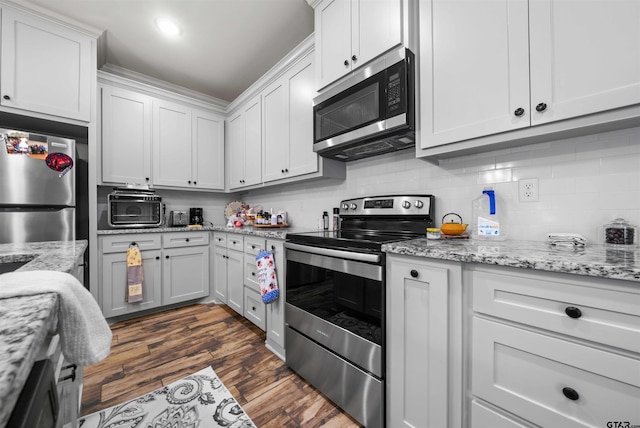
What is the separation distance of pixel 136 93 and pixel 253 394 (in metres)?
3.16

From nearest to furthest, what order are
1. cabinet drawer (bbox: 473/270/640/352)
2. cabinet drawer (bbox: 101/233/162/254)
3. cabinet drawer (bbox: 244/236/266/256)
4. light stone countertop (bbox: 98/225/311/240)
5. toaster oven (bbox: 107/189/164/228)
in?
cabinet drawer (bbox: 473/270/640/352) → light stone countertop (bbox: 98/225/311/240) → cabinet drawer (bbox: 244/236/266/256) → cabinet drawer (bbox: 101/233/162/254) → toaster oven (bbox: 107/189/164/228)

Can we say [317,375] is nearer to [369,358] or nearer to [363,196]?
[369,358]

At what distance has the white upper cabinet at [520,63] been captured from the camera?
0.95 metres

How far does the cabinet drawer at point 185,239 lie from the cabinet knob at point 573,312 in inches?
125

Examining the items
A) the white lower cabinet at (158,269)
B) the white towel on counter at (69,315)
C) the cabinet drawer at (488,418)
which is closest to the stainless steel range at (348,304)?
the cabinet drawer at (488,418)

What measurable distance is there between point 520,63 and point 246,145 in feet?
8.55

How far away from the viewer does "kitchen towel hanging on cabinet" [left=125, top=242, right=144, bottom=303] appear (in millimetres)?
2623

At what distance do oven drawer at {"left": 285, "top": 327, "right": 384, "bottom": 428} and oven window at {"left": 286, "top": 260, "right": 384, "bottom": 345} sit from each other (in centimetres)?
20

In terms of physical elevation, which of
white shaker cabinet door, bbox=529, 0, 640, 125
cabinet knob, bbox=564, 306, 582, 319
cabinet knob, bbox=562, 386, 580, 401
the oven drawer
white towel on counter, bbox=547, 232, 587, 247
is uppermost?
white shaker cabinet door, bbox=529, 0, 640, 125

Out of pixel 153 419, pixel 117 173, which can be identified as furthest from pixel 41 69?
pixel 153 419

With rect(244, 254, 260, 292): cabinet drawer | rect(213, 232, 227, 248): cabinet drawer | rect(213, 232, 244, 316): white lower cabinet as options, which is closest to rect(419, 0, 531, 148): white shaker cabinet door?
rect(244, 254, 260, 292): cabinet drawer

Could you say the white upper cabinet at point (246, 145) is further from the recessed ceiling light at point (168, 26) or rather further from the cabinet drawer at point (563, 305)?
the cabinet drawer at point (563, 305)

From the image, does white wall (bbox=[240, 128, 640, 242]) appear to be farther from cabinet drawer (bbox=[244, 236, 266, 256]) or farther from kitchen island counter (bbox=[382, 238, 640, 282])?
cabinet drawer (bbox=[244, 236, 266, 256])

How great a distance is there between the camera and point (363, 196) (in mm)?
2164
